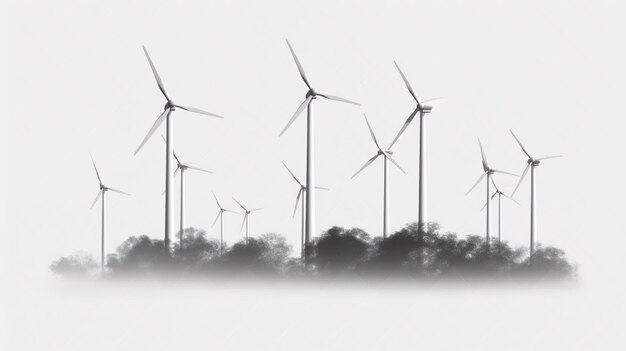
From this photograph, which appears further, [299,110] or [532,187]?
[532,187]

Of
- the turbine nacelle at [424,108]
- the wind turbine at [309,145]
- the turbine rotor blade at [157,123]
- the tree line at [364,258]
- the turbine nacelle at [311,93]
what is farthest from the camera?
the turbine nacelle at [424,108]

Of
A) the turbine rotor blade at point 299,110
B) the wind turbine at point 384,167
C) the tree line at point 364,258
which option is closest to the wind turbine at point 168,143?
the tree line at point 364,258

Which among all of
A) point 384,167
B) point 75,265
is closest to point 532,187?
point 384,167

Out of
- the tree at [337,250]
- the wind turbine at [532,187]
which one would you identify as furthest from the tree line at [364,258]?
the wind turbine at [532,187]

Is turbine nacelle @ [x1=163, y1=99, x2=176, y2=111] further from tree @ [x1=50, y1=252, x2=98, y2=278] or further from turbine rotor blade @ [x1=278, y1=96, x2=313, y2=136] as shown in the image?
tree @ [x1=50, y1=252, x2=98, y2=278]

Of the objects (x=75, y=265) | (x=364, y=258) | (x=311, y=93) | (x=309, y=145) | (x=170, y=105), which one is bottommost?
(x=75, y=265)

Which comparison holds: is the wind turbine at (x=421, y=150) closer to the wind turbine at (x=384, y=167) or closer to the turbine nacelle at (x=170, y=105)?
the wind turbine at (x=384, y=167)

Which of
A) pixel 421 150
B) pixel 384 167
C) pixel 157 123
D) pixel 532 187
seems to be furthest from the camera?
pixel 532 187

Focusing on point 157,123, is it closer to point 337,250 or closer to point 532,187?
point 337,250

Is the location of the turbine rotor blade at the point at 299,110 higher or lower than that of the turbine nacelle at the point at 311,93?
lower

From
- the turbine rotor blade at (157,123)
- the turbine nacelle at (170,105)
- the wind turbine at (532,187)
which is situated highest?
the turbine nacelle at (170,105)

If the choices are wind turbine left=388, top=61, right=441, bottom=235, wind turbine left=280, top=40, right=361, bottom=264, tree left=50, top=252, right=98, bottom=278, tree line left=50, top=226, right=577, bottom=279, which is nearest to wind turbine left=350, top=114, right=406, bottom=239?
wind turbine left=388, top=61, right=441, bottom=235

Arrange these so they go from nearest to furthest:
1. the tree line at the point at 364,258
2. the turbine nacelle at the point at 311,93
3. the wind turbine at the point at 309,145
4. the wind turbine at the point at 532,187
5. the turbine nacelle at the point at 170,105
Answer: the tree line at the point at 364,258 → the wind turbine at the point at 309,145 → the turbine nacelle at the point at 311,93 → the turbine nacelle at the point at 170,105 → the wind turbine at the point at 532,187

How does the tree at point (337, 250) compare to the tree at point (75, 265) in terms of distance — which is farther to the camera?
the tree at point (75, 265)
